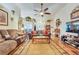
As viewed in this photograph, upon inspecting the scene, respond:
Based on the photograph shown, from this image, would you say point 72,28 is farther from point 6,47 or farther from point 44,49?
point 6,47

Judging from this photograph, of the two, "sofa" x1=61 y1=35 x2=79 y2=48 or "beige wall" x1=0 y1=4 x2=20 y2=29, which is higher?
"beige wall" x1=0 y1=4 x2=20 y2=29

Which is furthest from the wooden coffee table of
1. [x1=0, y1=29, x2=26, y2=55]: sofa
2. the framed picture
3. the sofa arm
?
the framed picture

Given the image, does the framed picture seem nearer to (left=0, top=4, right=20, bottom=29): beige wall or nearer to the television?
(left=0, top=4, right=20, bottom=29): beige wall

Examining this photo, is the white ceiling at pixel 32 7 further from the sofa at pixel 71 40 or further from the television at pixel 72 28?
the sofa at pixel 71 40

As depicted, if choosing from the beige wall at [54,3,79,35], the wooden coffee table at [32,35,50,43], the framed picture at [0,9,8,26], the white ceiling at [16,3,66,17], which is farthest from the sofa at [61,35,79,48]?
→ the framed picture at [0,9,8,26]

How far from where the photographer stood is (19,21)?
9.55ft

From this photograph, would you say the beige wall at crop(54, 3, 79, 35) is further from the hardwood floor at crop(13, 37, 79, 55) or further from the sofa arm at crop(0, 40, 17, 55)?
the sofa arm at crop(0, 40, 17, 55)

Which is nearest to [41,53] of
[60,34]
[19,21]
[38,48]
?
[38,48]

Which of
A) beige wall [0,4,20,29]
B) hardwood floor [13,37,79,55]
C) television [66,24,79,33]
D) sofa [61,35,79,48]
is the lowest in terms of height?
hardwood floor [13,37,79,55]

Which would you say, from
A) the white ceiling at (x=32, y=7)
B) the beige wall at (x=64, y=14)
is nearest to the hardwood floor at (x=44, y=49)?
the beige wall at (x=64, y=14)

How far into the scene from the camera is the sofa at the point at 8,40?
9.32 feet

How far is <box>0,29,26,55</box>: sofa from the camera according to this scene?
9.32 feet

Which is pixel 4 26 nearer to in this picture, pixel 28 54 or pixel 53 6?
pixel 28 54
